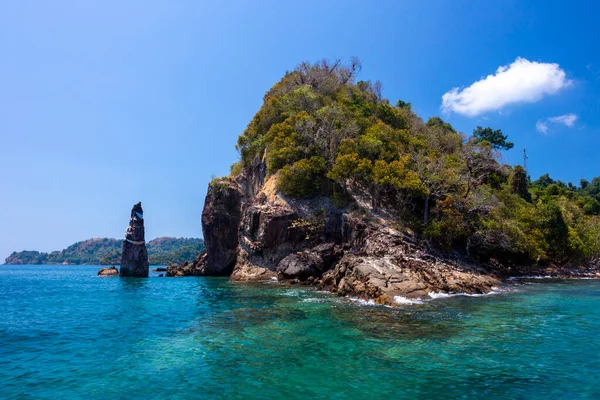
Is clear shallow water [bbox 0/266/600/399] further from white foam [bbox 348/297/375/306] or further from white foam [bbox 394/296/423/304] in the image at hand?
white foam [bbox 394/296/423/304]

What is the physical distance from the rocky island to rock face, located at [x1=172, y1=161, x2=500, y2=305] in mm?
129

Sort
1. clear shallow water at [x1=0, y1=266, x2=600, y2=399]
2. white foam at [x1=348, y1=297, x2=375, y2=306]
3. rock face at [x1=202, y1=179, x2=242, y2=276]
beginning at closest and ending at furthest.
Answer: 1. clear shallow water at [x1=0, y1=266, x2=600, y2=399]
2. white foam at [x1=348, y1=297, x2=375, y2=306]
3. rock face at [x1=202, y1=179, x2=242, y2=276]

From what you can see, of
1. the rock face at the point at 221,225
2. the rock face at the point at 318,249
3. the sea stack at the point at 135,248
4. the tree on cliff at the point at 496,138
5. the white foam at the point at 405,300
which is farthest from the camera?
the tree on cliff at the point at 496,138

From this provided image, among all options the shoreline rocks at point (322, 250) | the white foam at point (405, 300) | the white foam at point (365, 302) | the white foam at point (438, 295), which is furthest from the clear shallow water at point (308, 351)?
the shoreline rocks at point (322, 250)

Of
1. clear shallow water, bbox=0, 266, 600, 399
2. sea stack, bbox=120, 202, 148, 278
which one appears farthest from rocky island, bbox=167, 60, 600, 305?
sea stack, bbox=120, 202, 148, 278

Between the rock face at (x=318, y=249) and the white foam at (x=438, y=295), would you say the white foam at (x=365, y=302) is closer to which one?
the rock face at (x=318, y=249)

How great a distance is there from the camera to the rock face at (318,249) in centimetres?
2608

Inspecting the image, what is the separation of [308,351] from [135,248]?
45.5 metres

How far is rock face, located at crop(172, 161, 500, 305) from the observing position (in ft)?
85.6

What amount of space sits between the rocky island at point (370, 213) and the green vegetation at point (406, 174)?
0.15 m

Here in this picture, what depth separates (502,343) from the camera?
13445 mm

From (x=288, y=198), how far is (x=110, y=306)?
21.9 m

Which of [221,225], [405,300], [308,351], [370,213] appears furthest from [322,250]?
[308,351]

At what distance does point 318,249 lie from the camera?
35562 mm
